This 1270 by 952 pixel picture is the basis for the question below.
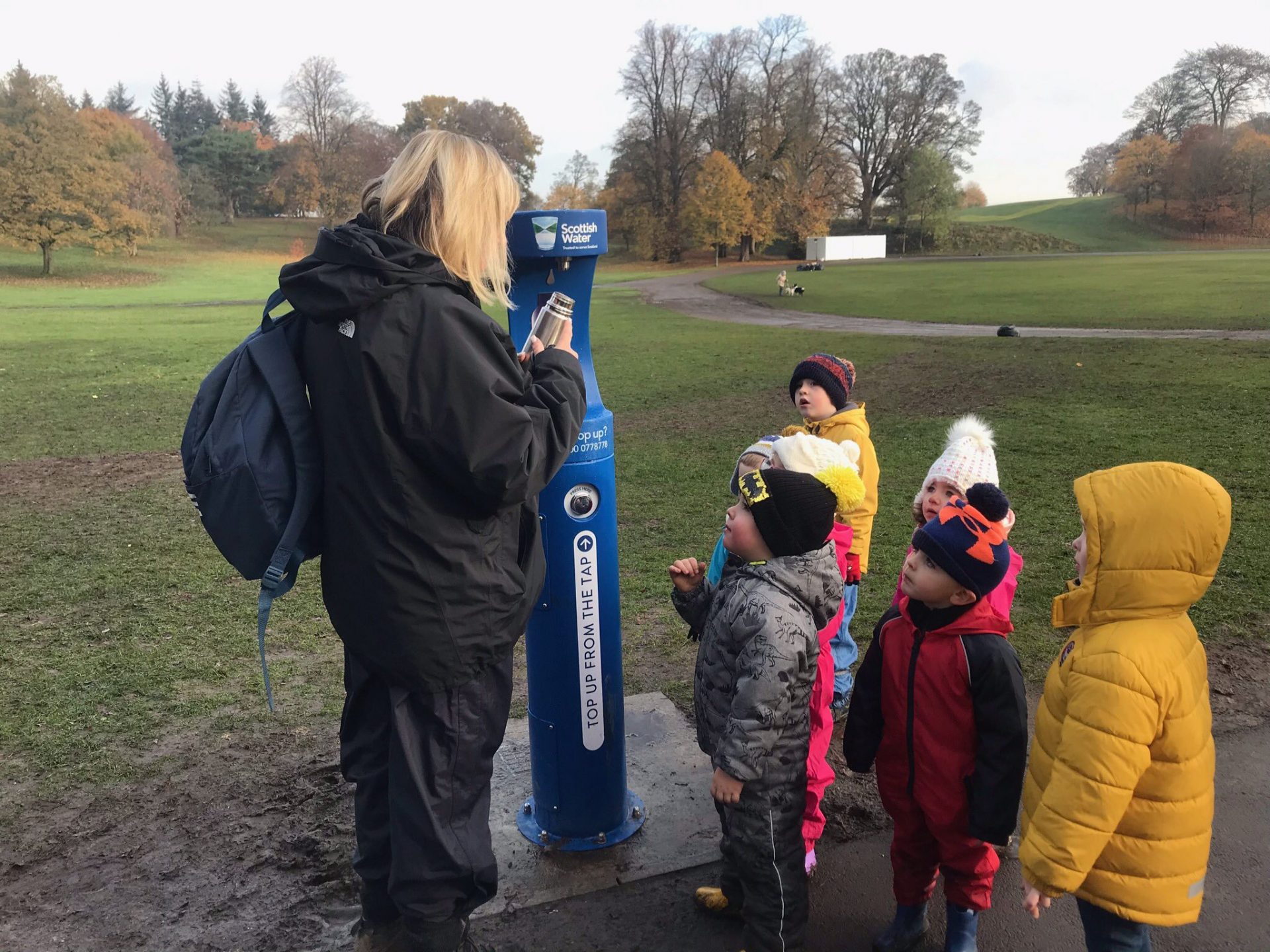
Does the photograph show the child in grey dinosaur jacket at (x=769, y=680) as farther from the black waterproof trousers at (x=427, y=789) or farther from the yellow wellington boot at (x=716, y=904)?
the black waterproof trousers at (x=427, y=789)

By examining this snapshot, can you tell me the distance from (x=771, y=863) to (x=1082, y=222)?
83.3 meters

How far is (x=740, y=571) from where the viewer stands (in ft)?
8.32

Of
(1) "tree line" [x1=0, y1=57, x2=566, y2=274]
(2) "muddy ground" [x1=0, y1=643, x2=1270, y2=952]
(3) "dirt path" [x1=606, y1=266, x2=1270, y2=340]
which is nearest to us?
(2) "muddy ground" [x1=0, y1=643, x2=1270, y2=952]

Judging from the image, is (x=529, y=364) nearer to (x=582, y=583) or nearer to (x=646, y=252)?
(x=582, y=583)

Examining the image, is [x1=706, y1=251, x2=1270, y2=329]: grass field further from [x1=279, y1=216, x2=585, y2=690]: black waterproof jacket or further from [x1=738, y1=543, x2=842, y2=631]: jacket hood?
[x1=279, y1=216, x2=585, y2=690]: black waterproof jacket

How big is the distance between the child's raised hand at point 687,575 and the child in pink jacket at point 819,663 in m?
0.39

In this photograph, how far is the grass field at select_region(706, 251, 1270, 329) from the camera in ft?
68.1

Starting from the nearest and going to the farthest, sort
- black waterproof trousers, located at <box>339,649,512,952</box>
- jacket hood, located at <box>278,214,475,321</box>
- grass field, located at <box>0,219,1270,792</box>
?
jacket hood, located at <box>278,214,475,321</box>
black waterproof trousers, located at <box>339,649,512,952</box>
grass field, located at <box>0,219,1270,792</box>

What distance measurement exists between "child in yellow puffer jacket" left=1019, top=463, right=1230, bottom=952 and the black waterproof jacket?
4.43 feet

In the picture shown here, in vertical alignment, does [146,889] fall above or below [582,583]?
below

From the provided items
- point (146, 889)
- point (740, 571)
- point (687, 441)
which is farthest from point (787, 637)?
point (687, 441)

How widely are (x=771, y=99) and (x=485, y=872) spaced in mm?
69041

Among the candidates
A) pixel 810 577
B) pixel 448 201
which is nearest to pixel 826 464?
pixel 810 577

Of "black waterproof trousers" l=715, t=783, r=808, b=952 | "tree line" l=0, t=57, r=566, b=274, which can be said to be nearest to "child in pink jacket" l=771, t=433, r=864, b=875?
"black waterproof trousers" l=715, t=783, r=808, b=952
